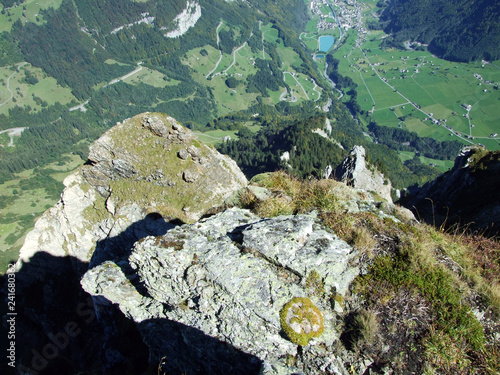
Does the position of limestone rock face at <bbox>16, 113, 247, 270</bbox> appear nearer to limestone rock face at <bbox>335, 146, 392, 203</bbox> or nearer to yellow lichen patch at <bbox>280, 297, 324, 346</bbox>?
yellow lichen patch at <bbox>280, 297, 324, 346</bbox>

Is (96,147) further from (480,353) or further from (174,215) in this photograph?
(480,353)

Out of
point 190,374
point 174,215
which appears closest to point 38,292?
point 174,215

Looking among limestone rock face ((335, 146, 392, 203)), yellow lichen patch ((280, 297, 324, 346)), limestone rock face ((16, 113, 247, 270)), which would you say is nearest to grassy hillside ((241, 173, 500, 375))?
yellow lichen patch ((280, 297, 324, 346))

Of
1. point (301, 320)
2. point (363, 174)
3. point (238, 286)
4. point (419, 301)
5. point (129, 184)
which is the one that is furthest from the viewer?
point (363, 174)

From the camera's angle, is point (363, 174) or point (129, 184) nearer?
point (129, 184)

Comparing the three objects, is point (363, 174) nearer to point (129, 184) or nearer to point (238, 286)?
point (129, 184)

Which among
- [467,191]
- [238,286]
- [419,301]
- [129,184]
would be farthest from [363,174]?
[238,286]

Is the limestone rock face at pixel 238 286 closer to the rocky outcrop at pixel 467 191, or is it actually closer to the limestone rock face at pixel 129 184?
the rocky outcrop at pixel 467 191
